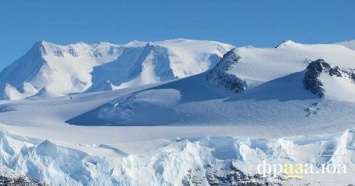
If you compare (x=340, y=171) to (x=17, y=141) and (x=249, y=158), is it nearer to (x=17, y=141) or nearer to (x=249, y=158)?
(x=249, y=158)

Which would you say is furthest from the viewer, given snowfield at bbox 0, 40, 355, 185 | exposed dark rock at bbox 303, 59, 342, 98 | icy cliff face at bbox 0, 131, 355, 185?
exposed dark rock at bbox 303, 59, 342, 98

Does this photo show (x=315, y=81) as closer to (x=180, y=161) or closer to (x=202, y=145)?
(x=202, y=145)

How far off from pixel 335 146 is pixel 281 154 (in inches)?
448

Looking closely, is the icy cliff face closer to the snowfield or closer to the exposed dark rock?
the snowfield

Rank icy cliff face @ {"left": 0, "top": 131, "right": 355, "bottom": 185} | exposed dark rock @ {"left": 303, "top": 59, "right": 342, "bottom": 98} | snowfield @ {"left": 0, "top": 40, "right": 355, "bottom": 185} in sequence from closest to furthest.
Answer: icy cliff face @ {"left": 0, "top": 131, "right": 355, "bottom": 185} → snowfield @ {"left": 0, "top": 40, "right": 355, "bottom": 185} → exposed dark rock @ {"left": 303, "top": 59, "right": 342, "bottom": 98}

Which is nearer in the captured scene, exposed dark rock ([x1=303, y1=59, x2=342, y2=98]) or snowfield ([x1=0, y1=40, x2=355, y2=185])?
snowfield ([x1=0, y1=40, x2=355, y2=185])

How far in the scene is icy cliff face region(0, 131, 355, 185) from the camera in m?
141

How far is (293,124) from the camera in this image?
175 meters

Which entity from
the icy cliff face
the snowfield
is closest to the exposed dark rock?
the snowfield

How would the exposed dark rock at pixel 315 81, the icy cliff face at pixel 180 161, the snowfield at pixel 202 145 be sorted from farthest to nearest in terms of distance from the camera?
the exposed dark rock at pixel 315 81 → the snowfield at pixel 202 145 → the icy cliff face at pixel 180 161

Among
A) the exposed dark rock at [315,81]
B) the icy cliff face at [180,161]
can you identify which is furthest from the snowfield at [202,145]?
the exposed dark rock at [315,81]

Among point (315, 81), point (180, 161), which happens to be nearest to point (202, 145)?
point (180, 161)

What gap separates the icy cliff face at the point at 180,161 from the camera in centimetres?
14062

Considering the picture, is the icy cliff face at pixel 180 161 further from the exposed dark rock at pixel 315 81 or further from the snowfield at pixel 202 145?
the exposed dark rock at pixel 315 81
